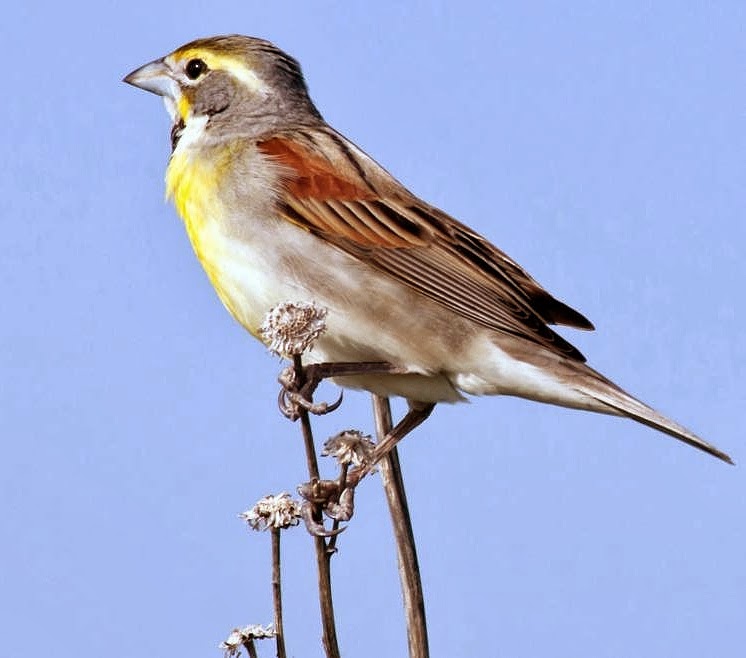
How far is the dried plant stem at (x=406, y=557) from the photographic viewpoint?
3.21 meters

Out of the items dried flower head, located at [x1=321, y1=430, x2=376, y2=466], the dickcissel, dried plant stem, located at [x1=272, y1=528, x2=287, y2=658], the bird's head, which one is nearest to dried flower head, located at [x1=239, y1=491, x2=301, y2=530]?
dried plant stem, located at [x1=272, y1=528, x2=287, y2=658]

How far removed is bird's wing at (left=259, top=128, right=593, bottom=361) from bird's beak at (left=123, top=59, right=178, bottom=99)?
28.3 inches

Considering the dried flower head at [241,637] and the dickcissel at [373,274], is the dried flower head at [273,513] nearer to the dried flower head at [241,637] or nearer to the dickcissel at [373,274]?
the dried flower head at [241,637]

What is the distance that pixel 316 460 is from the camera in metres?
2.88

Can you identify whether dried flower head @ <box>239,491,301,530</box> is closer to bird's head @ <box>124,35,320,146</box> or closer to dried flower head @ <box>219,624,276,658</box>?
dried flower head @ <box>219,624,276,658</box>

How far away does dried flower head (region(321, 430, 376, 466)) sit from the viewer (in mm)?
3721

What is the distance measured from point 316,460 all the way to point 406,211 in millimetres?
2252

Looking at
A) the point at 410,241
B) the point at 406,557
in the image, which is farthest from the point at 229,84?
the point at 406,557

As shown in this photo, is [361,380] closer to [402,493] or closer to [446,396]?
[446,396]

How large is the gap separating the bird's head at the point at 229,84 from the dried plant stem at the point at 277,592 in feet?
8.91

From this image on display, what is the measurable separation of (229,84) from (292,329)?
238 centimetres

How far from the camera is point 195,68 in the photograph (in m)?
5.48

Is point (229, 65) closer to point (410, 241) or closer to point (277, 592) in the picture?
point (410, 241)

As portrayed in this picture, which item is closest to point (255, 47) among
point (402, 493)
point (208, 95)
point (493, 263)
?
point (208, 95)
